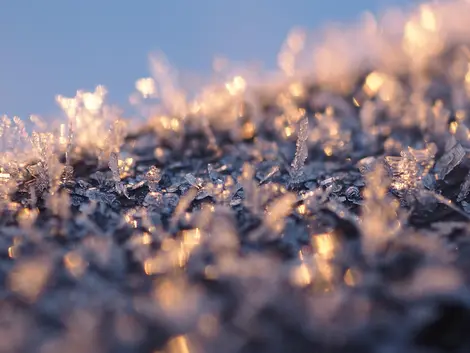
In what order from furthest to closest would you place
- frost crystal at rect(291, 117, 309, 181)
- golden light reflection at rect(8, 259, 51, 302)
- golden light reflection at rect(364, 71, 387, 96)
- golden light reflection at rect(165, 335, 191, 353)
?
golden light reflection at rect(364, 71, 387, 96) → frost crystal at rect(291, 117, 309, 181) → golden light reflection at rect(8, 259, 51, 302) → golden light reflection at rect(165, 335, 191, 353)

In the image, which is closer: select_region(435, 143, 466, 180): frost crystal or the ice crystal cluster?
the ice crystal cluster

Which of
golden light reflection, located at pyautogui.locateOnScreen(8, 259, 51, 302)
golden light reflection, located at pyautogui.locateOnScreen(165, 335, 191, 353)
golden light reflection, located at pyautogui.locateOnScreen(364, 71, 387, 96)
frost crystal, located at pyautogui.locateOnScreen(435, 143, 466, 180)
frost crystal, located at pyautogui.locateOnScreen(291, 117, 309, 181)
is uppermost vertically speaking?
golden light reflection, located at pyautogui.locateOnScreen(364, 71, 387, 96)

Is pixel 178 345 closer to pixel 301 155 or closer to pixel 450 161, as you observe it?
pixel 301 155

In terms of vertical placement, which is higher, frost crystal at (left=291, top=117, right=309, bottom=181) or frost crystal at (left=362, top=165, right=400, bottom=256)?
frost crystal at (left=291, top=117, right=309, bottom=181)

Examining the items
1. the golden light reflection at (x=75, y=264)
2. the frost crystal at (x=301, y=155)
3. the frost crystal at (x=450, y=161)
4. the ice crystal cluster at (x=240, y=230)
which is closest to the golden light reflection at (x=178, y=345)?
the ice crystal cluster at (x=240, y=230)

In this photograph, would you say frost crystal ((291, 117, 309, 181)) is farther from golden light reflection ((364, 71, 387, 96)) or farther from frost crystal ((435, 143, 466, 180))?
golden light reflection ((364, 71, 387, 96))

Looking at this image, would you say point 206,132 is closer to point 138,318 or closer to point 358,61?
point 358,61

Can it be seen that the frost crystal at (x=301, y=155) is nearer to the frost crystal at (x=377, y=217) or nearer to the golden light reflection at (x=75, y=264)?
the frost crystal at (x=377, y=217)

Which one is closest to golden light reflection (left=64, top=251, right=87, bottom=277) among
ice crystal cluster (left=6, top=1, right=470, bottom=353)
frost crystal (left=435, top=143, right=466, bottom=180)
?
→ ice crystal cluster (left=6, top=1, right=470, bottom=353)

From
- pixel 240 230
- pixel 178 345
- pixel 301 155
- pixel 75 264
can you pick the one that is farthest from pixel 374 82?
pixel 178 345
